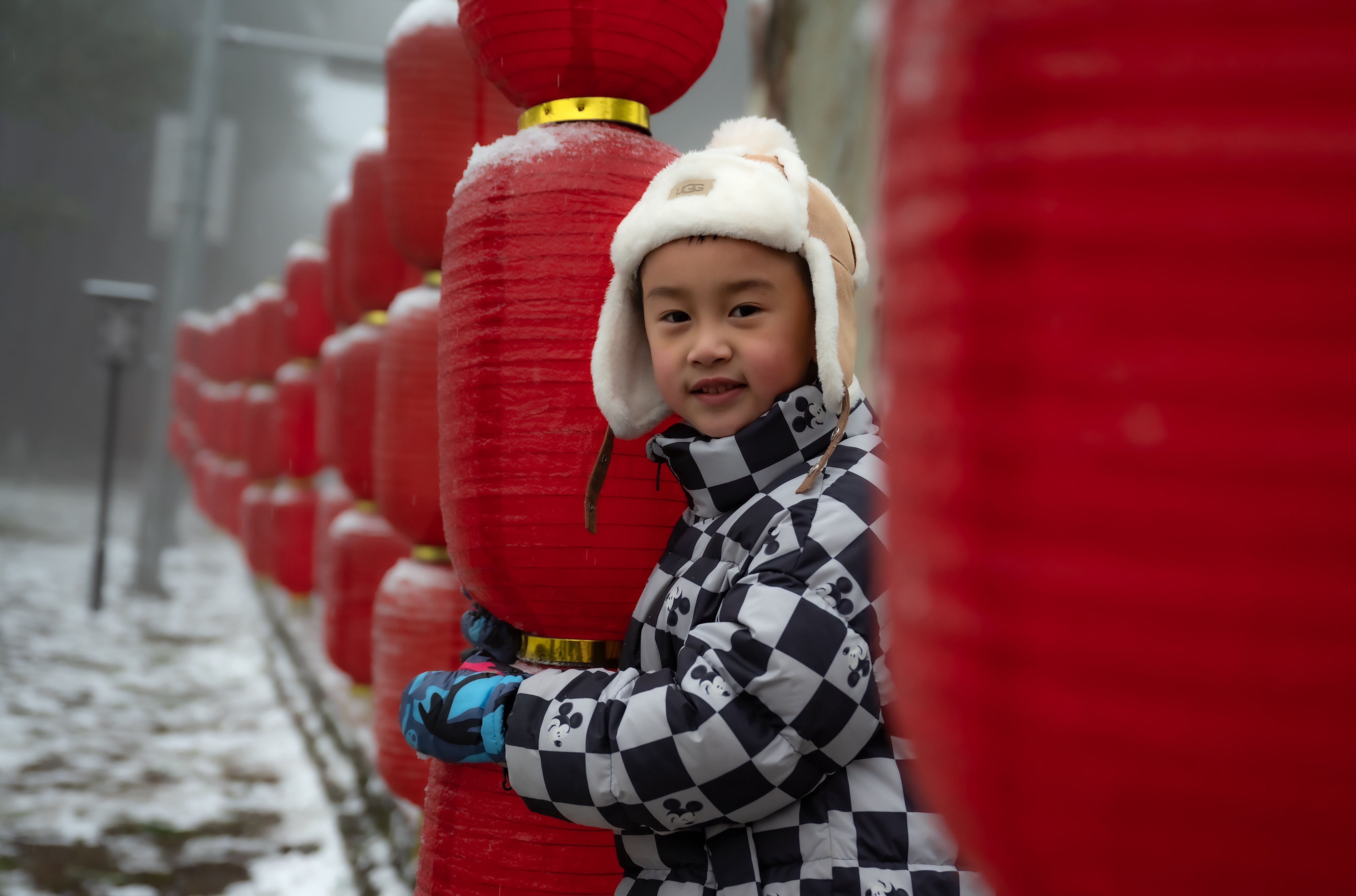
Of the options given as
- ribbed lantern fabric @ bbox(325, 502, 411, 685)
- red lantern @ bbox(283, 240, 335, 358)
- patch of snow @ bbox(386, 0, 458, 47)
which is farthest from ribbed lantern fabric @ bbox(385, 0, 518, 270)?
red lantern @ bbox(283, 240, 335, 358)

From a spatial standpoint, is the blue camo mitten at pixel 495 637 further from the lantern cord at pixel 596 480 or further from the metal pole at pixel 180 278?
the metal pole at pixel 180 278

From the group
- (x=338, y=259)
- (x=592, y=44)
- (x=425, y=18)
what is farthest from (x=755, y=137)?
(x=338, y=259)

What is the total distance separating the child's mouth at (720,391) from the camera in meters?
0.90

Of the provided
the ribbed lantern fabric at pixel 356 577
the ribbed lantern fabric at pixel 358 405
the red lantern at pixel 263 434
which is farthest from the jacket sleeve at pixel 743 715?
the red lantern at pixel 263 434

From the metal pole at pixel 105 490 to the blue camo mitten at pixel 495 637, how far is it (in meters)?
5.32

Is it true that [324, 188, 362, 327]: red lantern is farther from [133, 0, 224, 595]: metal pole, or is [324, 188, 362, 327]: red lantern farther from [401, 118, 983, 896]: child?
[133, 0, 224, 595]: metal pole

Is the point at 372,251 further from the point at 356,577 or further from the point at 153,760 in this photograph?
the point at 153,760

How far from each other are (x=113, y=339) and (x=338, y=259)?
12.5 ft

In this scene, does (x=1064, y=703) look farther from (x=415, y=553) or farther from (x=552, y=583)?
(x=415, y=553)

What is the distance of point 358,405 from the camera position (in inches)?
117

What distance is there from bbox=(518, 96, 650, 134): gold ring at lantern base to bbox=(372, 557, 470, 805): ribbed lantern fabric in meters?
1.08

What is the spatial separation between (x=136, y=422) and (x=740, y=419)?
722 inches

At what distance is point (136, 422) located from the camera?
16781mm

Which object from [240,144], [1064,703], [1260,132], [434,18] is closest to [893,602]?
[1064,703]
